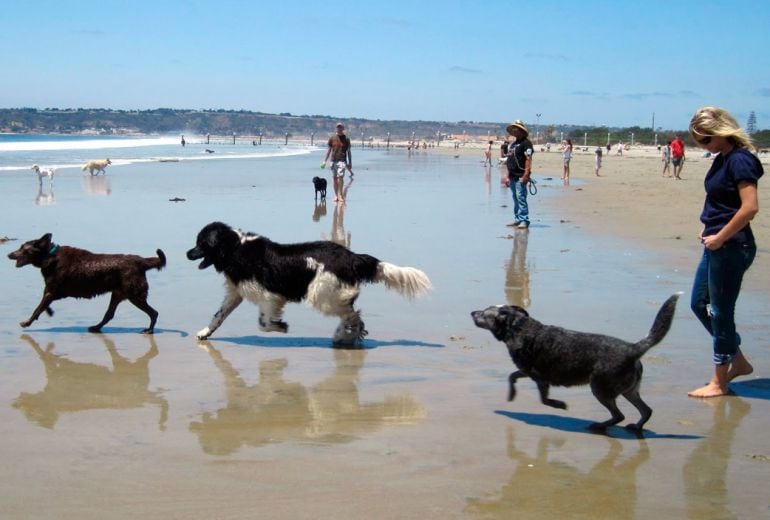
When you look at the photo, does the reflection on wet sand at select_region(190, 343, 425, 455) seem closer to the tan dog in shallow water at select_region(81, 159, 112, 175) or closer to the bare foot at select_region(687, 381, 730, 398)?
the bare foot at select_region(687, 381, 730, 398)

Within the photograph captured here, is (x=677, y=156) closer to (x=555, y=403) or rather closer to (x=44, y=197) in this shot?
(x=44, y=197)

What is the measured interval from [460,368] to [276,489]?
9.06 ft

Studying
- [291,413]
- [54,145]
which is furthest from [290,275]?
[54,145]

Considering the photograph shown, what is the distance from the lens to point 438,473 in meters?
4.36

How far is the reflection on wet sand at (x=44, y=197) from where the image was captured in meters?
19.3

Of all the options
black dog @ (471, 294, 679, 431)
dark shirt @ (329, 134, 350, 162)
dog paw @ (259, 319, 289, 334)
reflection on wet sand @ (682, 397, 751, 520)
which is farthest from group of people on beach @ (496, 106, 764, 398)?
dark shirt @ (329, 134, 350, 162)

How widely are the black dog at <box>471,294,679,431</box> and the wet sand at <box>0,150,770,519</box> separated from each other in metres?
0.22

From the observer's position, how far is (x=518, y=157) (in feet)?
51.0

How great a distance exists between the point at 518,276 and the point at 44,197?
14206 mm

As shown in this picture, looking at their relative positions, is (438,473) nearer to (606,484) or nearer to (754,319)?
(606,484)

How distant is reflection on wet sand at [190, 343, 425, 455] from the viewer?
4.91m

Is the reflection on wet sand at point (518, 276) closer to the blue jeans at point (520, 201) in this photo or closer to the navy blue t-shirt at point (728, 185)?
the blue jeans at point (520, 201)

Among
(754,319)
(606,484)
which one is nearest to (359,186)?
(754,319)

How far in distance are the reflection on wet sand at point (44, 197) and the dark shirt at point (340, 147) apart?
6.39 meters
